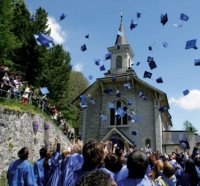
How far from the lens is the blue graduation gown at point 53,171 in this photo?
18.7 feet

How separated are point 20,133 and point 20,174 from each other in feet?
30.3

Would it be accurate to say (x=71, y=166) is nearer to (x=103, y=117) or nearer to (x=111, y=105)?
(x=111, y=105)

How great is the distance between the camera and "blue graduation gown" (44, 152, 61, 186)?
569 cm

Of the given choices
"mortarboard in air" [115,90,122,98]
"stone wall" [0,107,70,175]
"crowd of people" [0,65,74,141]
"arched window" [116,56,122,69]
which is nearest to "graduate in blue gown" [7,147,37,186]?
"stone wall" [0,107,70,175]

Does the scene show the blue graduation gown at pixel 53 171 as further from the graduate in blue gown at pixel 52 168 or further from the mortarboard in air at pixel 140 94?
the mortarboard in air at pixel 140 94

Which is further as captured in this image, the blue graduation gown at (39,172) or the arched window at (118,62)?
the arched window at (118,62)

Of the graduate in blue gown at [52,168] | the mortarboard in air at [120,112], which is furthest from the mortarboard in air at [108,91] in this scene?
the graduate in blue gown at [52,168]

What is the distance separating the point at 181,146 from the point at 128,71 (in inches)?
364

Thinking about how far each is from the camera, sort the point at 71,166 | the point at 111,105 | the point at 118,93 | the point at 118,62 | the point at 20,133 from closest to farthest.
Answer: the point at 71,166 < the point at 20,133 < the point at 118,93 < the point at 111,105 < the point at 118,62

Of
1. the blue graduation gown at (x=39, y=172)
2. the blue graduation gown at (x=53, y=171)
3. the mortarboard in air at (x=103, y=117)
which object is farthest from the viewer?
the mortarboard in air at (x=103, y=117)

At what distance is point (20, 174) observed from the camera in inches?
228

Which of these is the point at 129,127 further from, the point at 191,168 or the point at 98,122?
the point at 191,168

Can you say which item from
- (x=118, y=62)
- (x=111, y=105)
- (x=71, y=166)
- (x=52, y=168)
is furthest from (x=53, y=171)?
(x=118, y=62)

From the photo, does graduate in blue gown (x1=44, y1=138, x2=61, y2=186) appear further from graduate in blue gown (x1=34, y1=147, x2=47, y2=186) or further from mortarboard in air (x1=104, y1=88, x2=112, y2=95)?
mortarboard in air (x1=104, y1=88, x2=112, y2=95)
